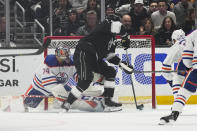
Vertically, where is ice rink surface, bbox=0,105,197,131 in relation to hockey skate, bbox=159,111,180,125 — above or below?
below

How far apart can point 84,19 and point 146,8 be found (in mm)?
1038

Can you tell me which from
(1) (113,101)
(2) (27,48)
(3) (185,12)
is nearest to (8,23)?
(2) (27,48)

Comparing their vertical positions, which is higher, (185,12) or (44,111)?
→ (185,12)

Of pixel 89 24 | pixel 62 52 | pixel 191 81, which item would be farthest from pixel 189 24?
pixel 191 81

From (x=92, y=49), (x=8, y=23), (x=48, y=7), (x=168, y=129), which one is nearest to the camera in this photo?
(x=168, y=129)

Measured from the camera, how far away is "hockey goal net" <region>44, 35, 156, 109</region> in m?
8.33

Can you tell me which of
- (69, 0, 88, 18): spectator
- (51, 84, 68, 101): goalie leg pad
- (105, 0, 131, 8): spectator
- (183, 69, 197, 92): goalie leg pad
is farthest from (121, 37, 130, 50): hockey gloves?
(183, 69, 197, 92): goalie leg pad

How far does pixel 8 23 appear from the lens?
346 inches

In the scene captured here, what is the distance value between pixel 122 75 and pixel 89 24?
105 centimetres

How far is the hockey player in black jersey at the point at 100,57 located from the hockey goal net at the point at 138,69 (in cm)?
50

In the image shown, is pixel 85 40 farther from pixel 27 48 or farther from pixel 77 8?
pixel 77 8

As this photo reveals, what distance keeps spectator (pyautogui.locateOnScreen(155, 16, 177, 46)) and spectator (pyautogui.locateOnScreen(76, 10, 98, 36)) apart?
2.99 feet

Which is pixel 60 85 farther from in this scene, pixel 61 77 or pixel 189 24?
pixel 189 24

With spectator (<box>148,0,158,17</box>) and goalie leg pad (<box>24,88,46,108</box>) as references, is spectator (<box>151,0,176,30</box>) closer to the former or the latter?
spectator (<box>148,0,158,17</box>)
